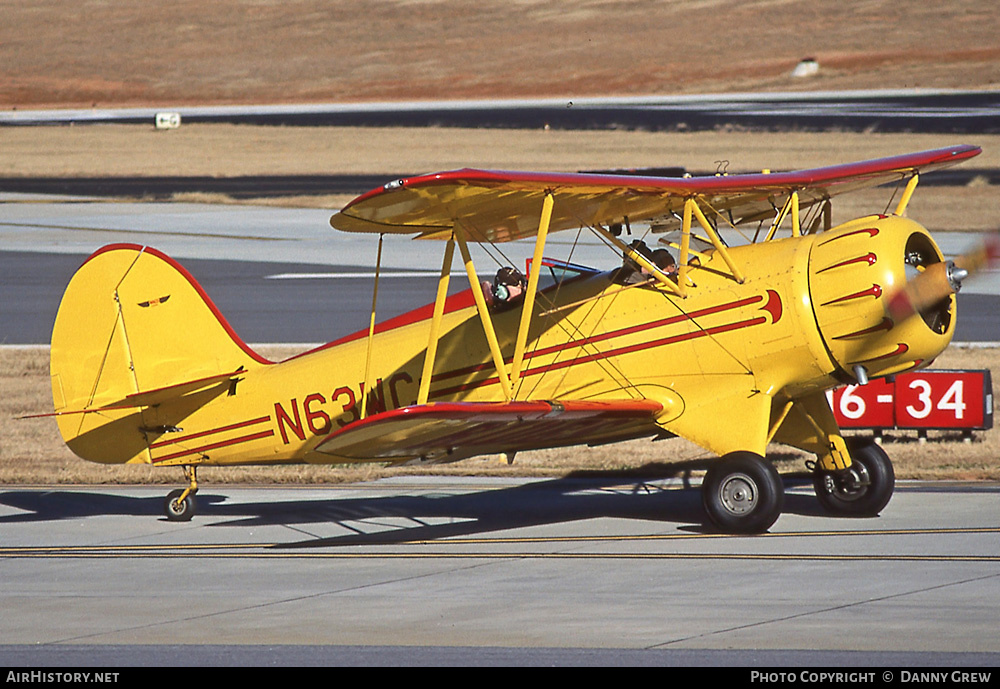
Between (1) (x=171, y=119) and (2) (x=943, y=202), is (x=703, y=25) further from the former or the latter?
(2) (x=943, y=202)

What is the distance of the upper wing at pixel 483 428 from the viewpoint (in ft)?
30.6

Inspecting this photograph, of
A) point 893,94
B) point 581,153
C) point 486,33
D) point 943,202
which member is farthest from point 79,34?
point 943,202

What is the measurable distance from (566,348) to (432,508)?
2197mm

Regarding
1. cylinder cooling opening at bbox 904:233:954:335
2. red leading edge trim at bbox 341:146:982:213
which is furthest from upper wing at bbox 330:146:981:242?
cylinder cooling opening at bbox 904:233:954:335

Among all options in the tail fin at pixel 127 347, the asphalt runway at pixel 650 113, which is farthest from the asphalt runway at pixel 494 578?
the asphalt runway at pixel 650 113

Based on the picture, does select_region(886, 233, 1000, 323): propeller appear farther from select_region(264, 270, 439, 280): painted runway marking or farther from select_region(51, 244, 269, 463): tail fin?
select_region(264, 270, 439, 280): painted runway marking

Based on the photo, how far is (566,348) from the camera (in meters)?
10.8

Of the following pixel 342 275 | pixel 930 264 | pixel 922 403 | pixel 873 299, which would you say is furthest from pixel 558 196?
pixel 342 275

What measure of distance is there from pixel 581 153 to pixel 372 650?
40.0 m

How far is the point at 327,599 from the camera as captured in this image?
29.0 ft

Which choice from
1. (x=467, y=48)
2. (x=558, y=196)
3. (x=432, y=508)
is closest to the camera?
(x=558, y=196)

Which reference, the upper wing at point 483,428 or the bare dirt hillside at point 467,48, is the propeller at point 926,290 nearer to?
the upper wing at point 483,428

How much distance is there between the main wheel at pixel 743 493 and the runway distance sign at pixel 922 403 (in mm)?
3722

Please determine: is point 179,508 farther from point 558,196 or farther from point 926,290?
point 926,290
